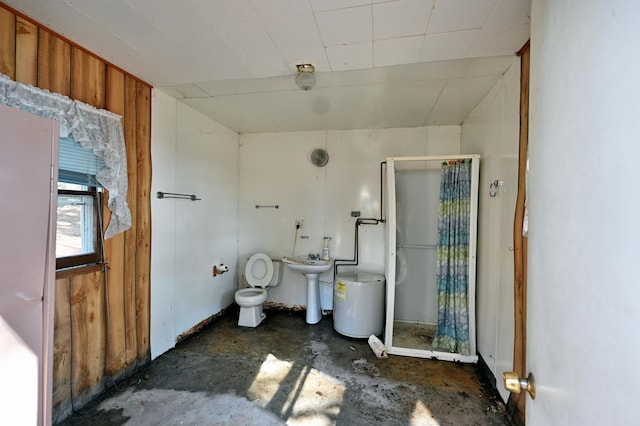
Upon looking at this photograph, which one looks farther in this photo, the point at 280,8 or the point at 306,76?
the point at 306,76

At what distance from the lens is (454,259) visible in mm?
2600

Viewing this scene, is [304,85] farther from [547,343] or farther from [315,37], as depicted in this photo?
[547,343]

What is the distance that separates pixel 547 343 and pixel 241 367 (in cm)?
238

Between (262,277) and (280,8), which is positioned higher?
(280,8)

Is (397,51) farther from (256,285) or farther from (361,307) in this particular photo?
(256,285)

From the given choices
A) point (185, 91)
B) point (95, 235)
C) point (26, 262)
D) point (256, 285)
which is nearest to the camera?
point (26, 262)

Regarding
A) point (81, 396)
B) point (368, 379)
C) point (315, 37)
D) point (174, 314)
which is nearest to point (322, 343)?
point (368, 379)

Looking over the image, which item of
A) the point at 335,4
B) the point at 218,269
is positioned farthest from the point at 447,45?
the point at 218,269

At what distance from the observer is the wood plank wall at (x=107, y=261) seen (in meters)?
1.56

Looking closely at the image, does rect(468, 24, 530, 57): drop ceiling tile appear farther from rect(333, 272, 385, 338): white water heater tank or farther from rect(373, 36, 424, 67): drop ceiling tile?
rect(333, 272, 385, 338): white water heater tank

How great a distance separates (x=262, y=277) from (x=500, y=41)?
3223mm

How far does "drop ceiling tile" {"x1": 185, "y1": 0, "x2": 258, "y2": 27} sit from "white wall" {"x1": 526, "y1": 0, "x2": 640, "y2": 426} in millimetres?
1269

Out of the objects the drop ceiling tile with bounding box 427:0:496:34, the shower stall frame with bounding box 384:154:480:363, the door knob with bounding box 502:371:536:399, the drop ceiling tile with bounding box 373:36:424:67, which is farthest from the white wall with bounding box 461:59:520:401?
the door knob with bounding box 502:371:536:399

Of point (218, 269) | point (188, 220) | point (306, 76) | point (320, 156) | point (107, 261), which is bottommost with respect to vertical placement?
point (218, 269)
